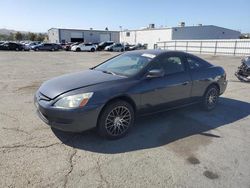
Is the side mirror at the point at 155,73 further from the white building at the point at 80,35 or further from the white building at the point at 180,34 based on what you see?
the white building at the point at 80,35

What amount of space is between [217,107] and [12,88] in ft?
21.7

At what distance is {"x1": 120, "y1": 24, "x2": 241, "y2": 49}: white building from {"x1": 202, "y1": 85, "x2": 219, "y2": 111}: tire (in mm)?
35622

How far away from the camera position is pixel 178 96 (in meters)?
4.68

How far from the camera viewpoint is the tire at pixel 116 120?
3.64 metres

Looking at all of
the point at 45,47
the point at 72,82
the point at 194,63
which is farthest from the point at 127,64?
the point at 45,47

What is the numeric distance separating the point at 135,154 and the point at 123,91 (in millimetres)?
1058

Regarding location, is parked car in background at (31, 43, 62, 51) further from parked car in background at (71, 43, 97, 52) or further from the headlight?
the headlight

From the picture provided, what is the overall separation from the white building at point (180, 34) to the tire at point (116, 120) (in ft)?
123

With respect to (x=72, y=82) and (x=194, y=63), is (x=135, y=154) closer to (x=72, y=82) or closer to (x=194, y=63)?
(x=72, y=82)

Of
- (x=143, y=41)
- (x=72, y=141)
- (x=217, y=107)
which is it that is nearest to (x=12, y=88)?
(x=72, y=141)

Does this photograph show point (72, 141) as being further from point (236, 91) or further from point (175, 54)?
point (236, 91)

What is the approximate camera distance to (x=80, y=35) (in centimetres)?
5347

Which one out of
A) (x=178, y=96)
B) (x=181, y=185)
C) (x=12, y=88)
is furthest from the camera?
(x=12, y=88)

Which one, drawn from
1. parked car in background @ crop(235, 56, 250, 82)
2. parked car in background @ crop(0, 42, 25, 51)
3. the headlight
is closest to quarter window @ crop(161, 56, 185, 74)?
the headlight
